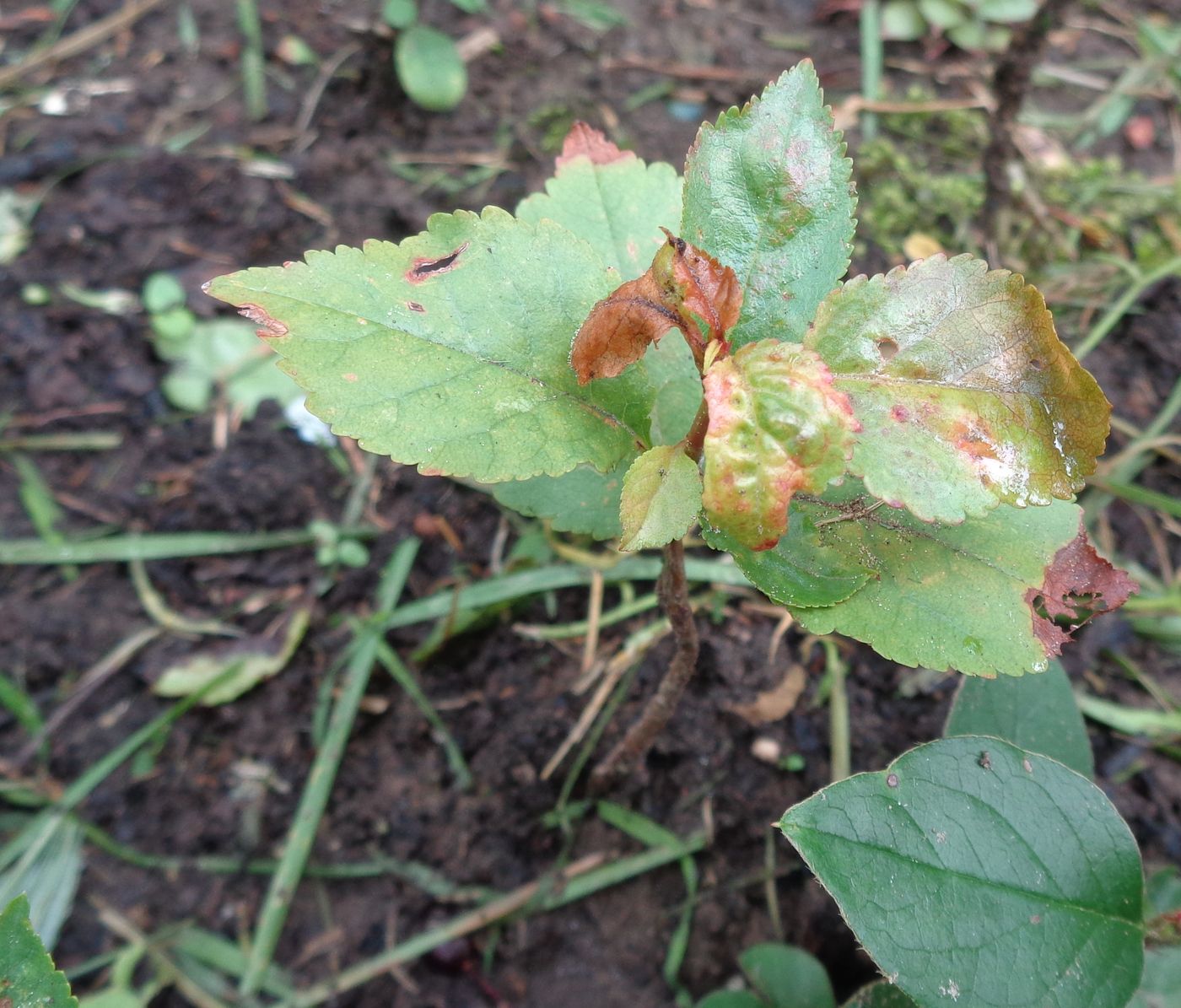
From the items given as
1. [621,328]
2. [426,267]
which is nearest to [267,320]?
[426,267]

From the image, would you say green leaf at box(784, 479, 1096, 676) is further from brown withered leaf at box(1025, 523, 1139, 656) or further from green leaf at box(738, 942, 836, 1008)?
green leaf at box(738, 942, 836, 1008)

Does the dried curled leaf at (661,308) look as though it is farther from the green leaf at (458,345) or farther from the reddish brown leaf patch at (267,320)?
the reddish brown leaf patch at (267,320)

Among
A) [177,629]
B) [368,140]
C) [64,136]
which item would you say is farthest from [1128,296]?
[64,136]

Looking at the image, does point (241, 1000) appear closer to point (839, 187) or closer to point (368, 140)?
point (839, 187)

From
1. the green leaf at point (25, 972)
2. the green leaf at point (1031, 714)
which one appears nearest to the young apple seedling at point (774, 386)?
the green leaf at point (1031, 714)

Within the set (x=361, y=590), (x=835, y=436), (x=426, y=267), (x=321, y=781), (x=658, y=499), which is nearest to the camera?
(x=835, y=436)

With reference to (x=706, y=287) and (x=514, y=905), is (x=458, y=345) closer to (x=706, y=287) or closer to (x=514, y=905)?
(x=706, y=287)
